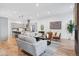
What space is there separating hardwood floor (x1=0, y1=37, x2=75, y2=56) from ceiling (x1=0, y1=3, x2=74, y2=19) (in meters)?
0.87

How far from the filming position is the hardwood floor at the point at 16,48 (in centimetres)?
370

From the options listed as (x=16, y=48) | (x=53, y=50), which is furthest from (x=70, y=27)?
(x=16, y=48)

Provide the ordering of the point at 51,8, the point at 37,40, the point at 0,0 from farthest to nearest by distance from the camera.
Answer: the point at 37,40, the point at 51,8, the point at 0,0

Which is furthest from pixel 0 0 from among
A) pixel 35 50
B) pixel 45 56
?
pixel 45 56

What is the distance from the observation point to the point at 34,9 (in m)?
3.68

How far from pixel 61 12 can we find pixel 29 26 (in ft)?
3.71

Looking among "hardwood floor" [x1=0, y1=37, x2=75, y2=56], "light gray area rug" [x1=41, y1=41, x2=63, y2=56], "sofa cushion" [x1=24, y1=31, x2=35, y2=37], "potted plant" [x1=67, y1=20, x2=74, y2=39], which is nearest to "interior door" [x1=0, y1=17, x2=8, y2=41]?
"hardwood floor" [x1=0, y1=37, x2=75, y2=56]

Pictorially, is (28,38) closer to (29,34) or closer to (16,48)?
(29,34)

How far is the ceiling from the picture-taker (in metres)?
3.54

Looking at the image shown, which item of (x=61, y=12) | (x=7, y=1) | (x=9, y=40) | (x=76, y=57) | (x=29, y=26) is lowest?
(x=76, y=57)

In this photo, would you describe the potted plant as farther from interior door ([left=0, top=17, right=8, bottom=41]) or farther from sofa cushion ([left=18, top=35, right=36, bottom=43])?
interior door ([left=0, top=17, right=8, bottom=41])

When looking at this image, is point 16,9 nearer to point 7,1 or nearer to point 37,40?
point 7,1

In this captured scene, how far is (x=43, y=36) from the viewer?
3.81 meters

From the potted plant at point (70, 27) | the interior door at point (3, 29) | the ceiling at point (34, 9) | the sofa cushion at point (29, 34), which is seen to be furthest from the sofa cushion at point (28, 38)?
the potted plant at point (70, 27)
